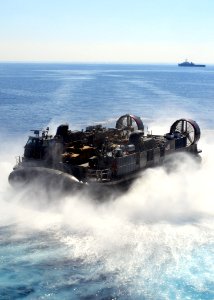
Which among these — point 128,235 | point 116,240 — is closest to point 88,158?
point 128,235

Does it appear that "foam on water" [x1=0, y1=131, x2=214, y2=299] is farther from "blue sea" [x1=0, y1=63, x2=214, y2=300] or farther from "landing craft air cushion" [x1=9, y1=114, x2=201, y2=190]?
"landing craft air cushion" [x1=9, y1=114, x2=201, y2=190]

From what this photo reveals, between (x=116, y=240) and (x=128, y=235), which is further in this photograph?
(x=128, y=235)

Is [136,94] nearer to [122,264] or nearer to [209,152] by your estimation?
[209,152]

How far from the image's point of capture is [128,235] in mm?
20500

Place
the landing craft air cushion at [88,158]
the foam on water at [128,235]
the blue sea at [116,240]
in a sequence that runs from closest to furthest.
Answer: the blue sea at [116,240], the foam on water at [128,235], the landing craft air cushion at [88,158]

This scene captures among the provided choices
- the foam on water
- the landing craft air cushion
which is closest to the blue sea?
the foam on water

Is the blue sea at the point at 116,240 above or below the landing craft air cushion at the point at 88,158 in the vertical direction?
below

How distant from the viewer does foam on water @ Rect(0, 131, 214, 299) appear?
16.0 metres

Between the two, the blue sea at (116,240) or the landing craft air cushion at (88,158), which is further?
the landing craft air cushion at (88,158)

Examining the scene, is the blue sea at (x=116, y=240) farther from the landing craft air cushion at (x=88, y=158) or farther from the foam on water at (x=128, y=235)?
the landing craft air cushion at (x=88, y=158)

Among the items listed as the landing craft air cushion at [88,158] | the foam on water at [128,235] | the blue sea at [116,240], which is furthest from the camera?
the landing craft air cushion at [88,158]

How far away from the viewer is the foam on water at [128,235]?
52.4ft

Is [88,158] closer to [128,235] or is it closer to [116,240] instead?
[128,235]

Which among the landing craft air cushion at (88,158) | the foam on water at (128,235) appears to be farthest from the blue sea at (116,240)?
the landing craft air cushion at (88,158)
